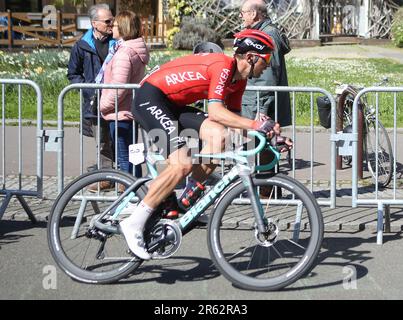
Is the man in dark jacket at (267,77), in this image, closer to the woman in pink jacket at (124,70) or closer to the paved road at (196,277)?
the woman in pink jacket at (124,70)

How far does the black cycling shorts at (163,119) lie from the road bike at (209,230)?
15 centimetres

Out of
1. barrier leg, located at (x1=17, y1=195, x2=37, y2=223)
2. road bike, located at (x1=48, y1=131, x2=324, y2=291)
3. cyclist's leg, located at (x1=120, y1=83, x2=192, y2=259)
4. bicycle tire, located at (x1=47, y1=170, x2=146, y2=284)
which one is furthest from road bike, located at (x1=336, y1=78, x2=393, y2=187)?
bicycle tire, located at (x1=47, y1=170, x2=146, y2=284)

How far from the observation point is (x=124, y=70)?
8883 millimetres

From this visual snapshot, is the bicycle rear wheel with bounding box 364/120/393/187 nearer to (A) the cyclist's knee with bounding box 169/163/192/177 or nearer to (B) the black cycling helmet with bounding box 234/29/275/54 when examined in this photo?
(B) the black cycling helmet with bounding box 234/29/275/54

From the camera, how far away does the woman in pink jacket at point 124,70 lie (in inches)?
344

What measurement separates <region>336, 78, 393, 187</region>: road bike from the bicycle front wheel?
2.77m

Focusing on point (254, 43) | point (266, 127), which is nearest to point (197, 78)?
point (254, 43)

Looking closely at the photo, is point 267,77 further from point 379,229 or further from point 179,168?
point 179,168

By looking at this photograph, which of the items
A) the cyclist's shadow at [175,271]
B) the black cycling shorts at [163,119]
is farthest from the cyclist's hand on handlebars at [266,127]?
the cyclist's shadow at [175,271]

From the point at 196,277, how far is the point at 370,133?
456cm

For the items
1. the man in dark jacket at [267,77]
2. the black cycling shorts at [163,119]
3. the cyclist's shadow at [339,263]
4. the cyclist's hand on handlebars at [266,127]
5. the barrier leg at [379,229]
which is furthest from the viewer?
the man in dark jacket at [267,77]

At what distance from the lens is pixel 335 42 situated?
3347cm
